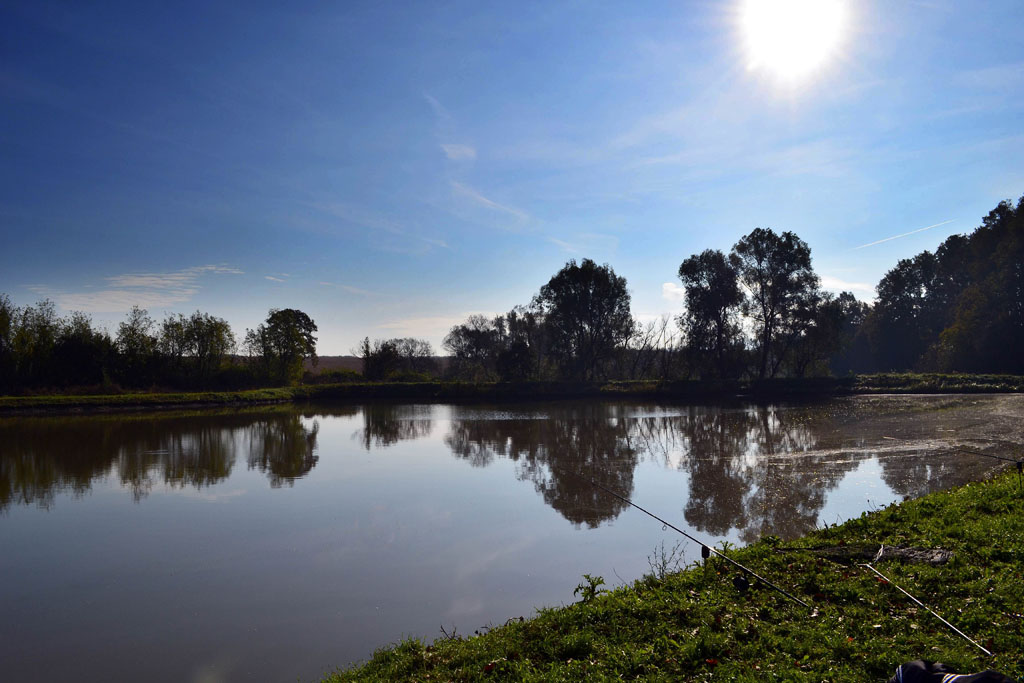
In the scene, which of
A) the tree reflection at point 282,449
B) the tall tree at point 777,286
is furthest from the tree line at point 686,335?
the tree reflection at point 282,449

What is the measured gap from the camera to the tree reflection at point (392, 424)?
20688 millimetres

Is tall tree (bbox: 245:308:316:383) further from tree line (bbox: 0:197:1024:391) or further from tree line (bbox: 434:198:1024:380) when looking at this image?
tree line (bbox: 434:198:1024:380)

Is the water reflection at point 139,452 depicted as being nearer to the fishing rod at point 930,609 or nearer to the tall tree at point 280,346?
the fishing rod at point 930,609

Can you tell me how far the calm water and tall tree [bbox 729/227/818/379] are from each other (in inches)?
834

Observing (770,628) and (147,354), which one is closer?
(770,628)

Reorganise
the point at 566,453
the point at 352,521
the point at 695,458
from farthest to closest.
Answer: the point at 566,453
the point at 695,458
the point at 352,521

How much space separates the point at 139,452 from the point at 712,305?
3733 centimetres

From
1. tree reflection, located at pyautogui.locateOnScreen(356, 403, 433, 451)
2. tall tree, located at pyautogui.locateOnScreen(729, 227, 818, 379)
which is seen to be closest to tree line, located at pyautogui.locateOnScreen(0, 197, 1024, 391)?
tall tree, located at pyautogui.locateOnScreen(729, 227, 818, 379)

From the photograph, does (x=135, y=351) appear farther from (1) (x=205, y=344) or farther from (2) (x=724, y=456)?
(2) (x=724, y=456)

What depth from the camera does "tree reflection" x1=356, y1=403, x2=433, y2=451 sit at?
814 inches

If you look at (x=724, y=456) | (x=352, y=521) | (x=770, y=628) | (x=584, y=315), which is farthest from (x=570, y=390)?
(x=770, y=628)

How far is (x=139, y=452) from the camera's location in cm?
1728

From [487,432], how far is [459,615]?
1605 cm

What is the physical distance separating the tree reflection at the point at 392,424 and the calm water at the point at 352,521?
64 centimetres
